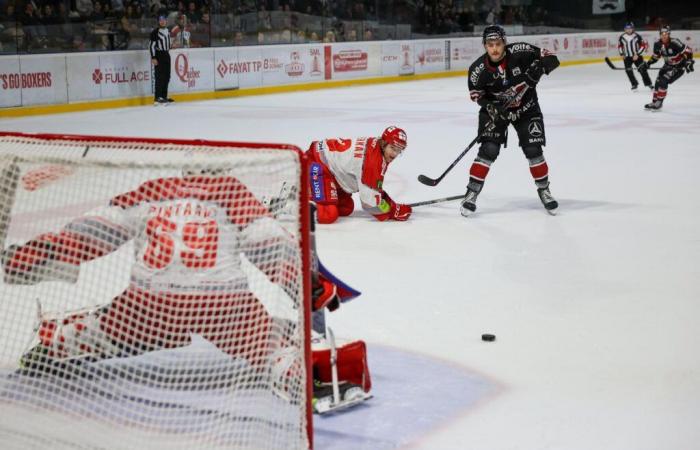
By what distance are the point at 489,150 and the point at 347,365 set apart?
3473mm

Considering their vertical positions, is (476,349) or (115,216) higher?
(115,216)

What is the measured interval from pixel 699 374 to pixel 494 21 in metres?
22.2

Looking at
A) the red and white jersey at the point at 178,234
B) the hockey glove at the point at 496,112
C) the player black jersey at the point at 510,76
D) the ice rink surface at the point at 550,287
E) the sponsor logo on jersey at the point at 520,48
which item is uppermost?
the sponsor logo on jersey at the point at 520,48

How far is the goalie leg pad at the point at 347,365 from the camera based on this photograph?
10.7 feet

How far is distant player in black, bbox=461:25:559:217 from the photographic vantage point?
248 inches

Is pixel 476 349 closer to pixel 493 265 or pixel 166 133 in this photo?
pixel 493 265

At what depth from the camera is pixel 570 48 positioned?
24.8 meters

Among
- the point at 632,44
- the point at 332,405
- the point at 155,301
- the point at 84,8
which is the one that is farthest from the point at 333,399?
the point at 632,44

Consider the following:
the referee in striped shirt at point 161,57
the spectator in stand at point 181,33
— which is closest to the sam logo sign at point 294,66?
the spectator in stand at point 181,33

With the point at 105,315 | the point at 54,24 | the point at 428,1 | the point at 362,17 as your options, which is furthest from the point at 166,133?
the point at 428,1

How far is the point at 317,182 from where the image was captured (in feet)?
20.2

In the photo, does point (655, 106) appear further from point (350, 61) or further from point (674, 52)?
point (350, 61)

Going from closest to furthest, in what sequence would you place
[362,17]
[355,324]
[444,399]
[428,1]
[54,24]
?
1. [444,399]
2. [355,324]
3. [54,24]
4. [362,17]
5. [428,1]

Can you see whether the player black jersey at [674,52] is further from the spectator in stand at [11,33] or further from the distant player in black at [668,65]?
the spectator in stand at [11,33]
